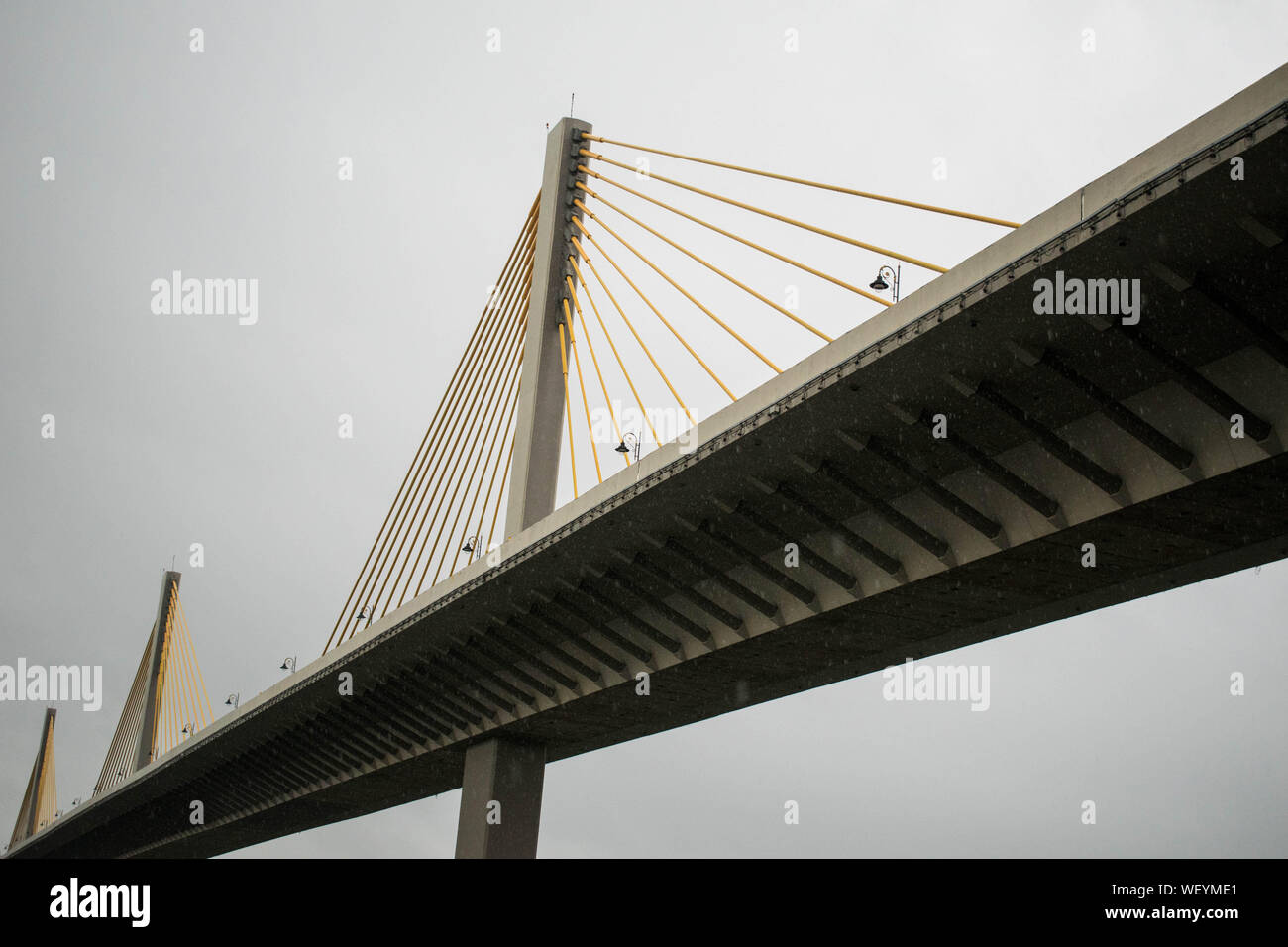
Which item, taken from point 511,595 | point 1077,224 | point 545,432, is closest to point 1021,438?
point 1077,224

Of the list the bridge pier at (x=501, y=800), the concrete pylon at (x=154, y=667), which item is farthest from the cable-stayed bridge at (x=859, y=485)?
the concrete pylon at (x=154, y=667)

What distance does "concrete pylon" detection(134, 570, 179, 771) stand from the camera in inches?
2126

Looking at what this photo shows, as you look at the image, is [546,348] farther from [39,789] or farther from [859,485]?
[39,789]

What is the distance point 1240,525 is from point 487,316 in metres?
17.9

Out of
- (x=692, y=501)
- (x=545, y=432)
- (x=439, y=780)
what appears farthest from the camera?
(x=439, y=780)

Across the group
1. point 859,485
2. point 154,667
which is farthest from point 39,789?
point 859,485

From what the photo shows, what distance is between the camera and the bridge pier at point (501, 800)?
77.5 ft

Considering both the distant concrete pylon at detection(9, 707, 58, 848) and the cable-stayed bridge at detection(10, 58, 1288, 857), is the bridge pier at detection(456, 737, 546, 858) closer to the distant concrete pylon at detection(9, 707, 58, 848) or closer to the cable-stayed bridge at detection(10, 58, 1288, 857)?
the cable-stayed bridge at detection(10, 58, 1288, 857)

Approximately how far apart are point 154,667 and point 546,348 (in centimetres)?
4101

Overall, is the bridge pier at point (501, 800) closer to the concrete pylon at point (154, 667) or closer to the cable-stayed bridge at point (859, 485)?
the cable-stayed bridge at point (859, 485)

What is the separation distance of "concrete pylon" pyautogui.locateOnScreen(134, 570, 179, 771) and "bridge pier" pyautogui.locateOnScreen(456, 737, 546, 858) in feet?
106

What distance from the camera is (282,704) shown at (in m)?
28.4

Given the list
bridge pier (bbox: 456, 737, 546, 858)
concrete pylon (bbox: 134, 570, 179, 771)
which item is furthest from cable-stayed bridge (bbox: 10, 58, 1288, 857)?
concrete pylon (bbox: 134, 570, 179, 771)
